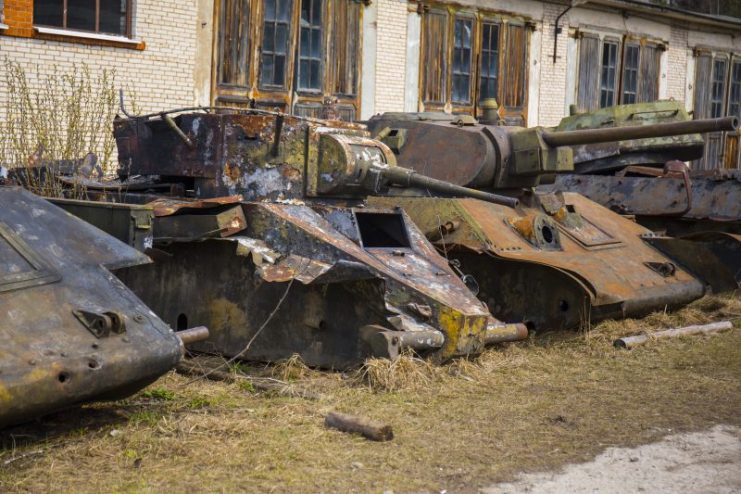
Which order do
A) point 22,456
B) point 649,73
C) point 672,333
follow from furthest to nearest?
point 649,73, point 672,333, point 22,456

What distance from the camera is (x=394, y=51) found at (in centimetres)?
1600

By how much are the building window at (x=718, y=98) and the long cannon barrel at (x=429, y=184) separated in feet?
48.2

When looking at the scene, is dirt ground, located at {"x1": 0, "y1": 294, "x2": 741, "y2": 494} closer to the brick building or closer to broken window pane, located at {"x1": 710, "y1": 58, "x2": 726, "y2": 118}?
the brick building

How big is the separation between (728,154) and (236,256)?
17756 mm

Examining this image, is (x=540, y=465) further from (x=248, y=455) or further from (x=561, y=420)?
(x=248, y=455)

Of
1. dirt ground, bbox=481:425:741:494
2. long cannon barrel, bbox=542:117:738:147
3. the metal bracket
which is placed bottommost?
dirt ground, bbox=481:425:741:494

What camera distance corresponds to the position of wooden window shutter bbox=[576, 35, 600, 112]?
63.9 ft

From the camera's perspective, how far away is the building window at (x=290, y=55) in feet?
45.6

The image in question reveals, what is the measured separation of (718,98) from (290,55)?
39.3 feet

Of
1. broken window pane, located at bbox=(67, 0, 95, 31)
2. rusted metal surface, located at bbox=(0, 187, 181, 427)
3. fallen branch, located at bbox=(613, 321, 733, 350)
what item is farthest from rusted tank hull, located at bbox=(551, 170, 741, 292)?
rusted metal surface, located at bbox=(0, 187, 181, 427)

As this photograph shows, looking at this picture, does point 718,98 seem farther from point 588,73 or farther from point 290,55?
point 290,55

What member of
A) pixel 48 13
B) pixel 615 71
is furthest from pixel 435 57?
pixel 48 13

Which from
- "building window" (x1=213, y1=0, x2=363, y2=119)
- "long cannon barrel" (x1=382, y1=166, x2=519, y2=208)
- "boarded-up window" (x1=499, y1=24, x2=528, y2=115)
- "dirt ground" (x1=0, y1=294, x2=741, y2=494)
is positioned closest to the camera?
"dirt ground" (x1=0, y1=294, x2=741, y2=494)

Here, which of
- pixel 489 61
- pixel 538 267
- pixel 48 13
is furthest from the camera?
pixel 489 61
